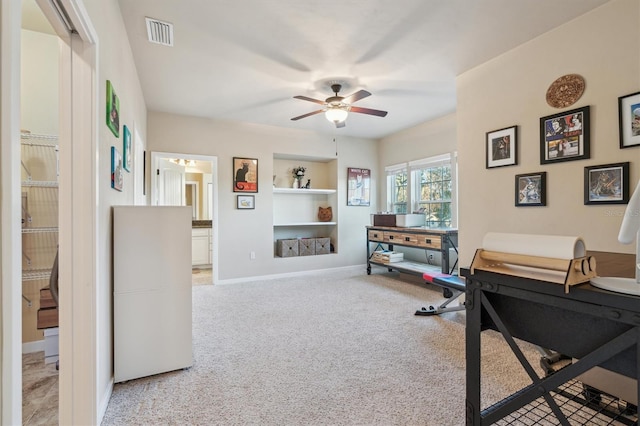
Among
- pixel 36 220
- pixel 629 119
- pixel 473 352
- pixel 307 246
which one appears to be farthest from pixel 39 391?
pixel 629 119

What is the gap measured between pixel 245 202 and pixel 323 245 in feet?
5.39

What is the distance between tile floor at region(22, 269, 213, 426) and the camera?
1702 mm

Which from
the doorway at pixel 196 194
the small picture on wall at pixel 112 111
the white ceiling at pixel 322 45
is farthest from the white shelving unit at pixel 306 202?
the small picture on wall at pixel 112 111

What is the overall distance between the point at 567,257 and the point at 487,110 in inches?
101

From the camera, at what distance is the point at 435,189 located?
16.6 feet

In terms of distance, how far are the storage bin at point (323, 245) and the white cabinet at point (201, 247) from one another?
241cm

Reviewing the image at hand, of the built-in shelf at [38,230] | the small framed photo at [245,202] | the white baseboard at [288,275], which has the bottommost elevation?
the white baseboard at [288,275]

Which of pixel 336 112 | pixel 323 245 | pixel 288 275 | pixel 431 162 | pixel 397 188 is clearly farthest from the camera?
pixel 397 188

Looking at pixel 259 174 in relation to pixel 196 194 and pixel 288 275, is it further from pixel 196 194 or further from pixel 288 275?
pixel 196 194

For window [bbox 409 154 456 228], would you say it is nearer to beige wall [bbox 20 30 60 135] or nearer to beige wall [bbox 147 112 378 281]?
beige wall [bbox 147 112 378 281]

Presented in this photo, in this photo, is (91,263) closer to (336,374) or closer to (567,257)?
(336,374)

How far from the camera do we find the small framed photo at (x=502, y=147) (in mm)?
2770

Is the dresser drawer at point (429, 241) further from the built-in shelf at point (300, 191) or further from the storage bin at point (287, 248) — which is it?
the storage bin at point (287, 248)

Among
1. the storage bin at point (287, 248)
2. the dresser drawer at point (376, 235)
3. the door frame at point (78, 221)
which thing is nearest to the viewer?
the door frame at point (78, 221)
